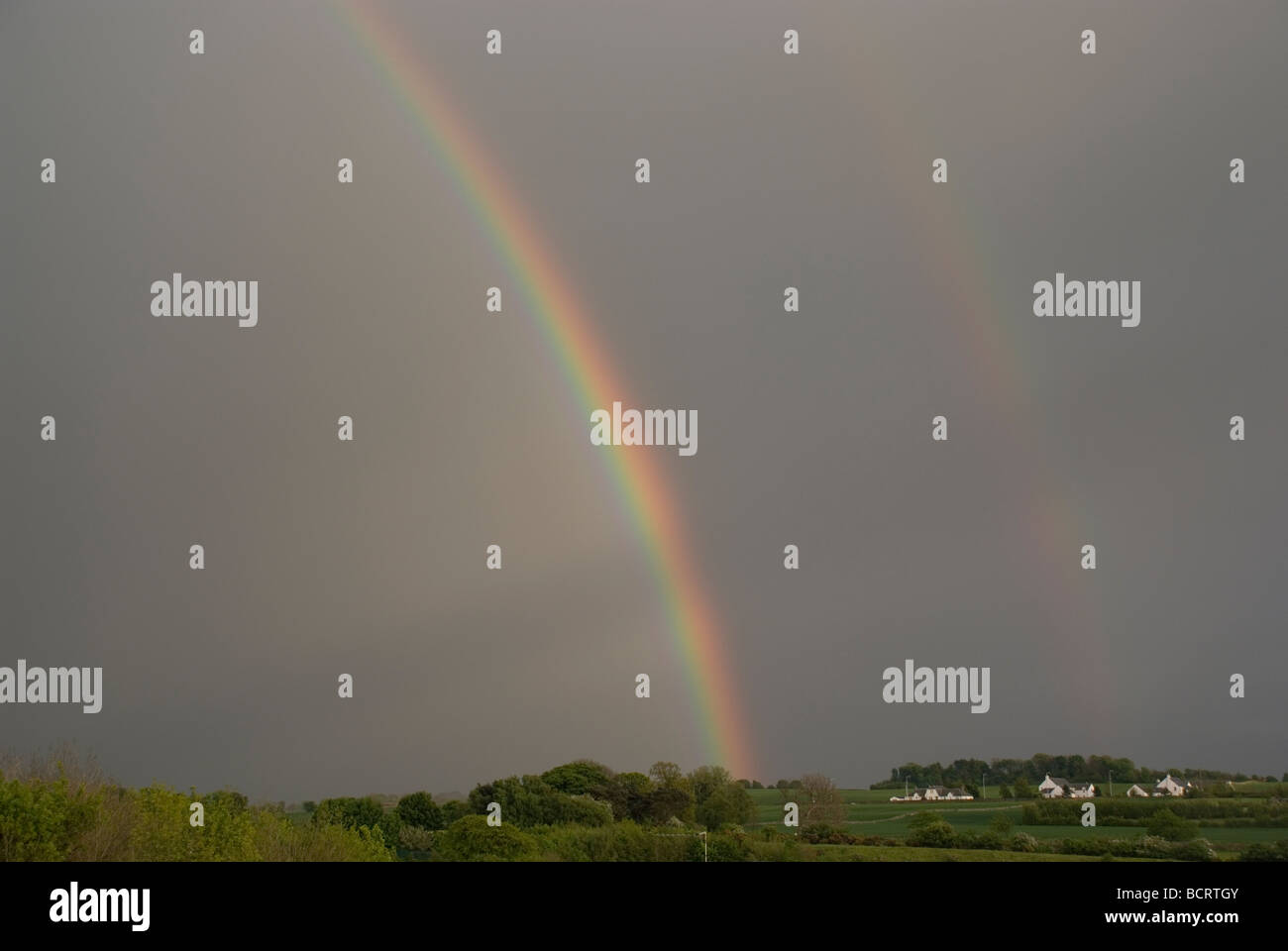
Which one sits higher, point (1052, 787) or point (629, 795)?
point (629, 795)

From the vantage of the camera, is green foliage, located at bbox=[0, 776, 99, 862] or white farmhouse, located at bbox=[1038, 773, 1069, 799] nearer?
green foliage, located at bbox=[0, 776, 99, 862]

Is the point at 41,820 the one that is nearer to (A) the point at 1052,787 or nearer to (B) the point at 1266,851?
(A) the point at 1052,787

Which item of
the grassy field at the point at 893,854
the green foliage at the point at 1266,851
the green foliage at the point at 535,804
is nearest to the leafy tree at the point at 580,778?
the green foliage at the point at 535,804

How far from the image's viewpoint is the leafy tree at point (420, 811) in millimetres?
32125

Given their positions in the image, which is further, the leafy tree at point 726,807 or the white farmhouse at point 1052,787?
the white farmhouse at point 1052,787

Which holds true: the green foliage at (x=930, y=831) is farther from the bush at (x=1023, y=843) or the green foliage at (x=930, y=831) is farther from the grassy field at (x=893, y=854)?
the bush at (x=1023, y=843)

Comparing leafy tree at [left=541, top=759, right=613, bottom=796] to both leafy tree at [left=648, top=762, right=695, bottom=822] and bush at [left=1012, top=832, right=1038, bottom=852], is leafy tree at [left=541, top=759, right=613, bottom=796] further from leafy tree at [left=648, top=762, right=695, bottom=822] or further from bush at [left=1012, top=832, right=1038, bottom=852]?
bush at [left=1012, top=832, right=1038, bottom=852]

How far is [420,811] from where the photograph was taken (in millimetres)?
32562

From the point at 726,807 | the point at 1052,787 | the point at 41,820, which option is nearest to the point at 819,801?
the point at 726,807

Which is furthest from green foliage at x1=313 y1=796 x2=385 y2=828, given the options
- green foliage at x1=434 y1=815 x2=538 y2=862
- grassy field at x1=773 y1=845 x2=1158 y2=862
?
grassy field at x1=773 y1=845 x2=1158 y2=862

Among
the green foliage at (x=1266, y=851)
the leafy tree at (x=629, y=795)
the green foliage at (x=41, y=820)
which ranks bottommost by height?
the green foliage at (x=1266, y=851)

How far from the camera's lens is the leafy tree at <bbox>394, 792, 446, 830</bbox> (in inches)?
1265
